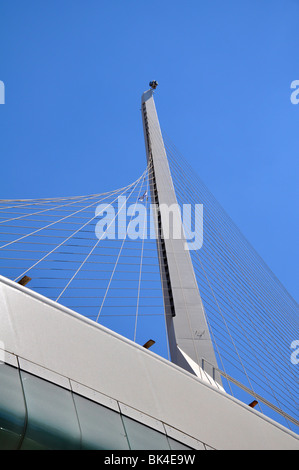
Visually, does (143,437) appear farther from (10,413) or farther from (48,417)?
(10,413)

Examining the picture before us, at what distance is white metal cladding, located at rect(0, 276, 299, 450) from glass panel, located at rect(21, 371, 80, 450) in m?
0.11

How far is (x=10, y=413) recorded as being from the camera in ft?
8.48

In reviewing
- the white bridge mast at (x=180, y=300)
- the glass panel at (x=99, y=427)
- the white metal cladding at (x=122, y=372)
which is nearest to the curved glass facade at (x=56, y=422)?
the glass panel at (x=99, y=427)

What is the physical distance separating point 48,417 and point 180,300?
2594 mm

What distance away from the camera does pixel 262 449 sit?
3.55 m

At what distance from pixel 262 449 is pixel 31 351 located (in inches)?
73.8

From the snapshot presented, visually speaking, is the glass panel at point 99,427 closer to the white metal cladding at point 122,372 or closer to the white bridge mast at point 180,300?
the white metal cladding at point 122,372

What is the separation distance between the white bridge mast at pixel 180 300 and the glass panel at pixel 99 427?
142 cm

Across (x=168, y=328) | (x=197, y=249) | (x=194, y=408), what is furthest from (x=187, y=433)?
(x=197, y=249)

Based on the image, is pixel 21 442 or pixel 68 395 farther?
pixel 68 395

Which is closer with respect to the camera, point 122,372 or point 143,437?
point 143,437

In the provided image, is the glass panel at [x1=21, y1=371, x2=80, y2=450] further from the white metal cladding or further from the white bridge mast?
the white bridge mast

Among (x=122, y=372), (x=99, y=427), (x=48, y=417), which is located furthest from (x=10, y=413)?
(x=122, y=372)
